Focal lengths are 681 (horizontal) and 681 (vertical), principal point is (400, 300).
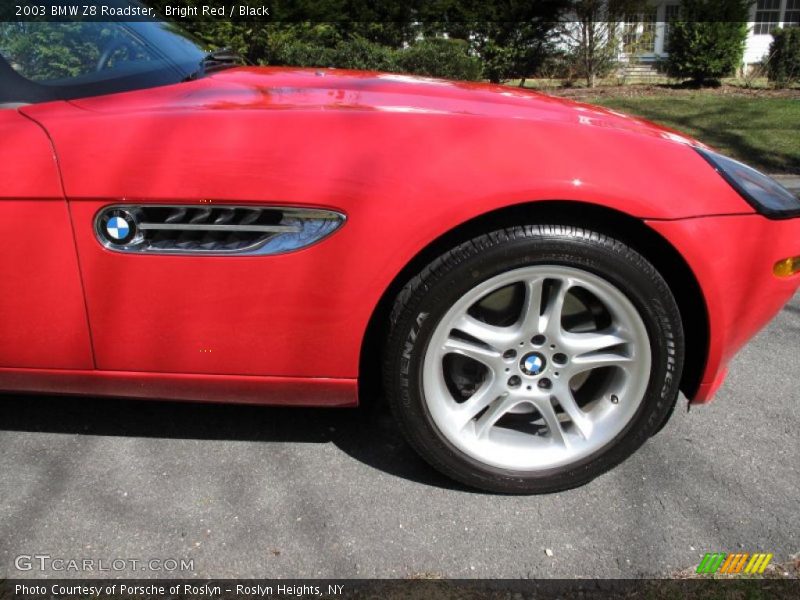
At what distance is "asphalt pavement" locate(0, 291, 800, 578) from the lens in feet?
6.42

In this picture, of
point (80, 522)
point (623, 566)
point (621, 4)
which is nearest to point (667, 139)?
point (623, 566)

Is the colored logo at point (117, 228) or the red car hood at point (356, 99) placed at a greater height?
the red car hood at point (356, 99)

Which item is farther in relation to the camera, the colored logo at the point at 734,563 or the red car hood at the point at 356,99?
the red car hood at the point at 356,99

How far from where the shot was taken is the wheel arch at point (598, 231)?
6.42ft

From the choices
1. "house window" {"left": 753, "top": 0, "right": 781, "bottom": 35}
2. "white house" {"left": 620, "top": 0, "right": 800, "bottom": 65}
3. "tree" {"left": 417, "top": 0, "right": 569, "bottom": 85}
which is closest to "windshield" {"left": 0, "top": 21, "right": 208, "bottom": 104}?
"tree" {"left": 417, "top": 0, "right": 569, "bottom": 85}

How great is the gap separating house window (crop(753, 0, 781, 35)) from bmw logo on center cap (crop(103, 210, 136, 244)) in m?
A: 25.0

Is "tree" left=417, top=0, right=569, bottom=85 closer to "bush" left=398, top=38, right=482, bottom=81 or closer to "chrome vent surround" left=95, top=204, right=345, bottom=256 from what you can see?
"bush" left=398, top=38, right=482, bottom=81

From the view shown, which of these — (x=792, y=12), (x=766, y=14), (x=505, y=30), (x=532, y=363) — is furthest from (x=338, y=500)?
(x=792, y=12)

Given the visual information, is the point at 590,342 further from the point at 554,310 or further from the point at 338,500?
the point at 338,500

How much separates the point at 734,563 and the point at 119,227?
1.98 meters

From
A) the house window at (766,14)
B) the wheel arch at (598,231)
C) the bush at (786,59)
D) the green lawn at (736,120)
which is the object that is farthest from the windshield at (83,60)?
the house window at (766,14)

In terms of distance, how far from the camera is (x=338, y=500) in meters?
2.20

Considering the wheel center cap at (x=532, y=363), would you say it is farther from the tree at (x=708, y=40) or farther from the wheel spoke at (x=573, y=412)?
the tree at (x=708, y=40)

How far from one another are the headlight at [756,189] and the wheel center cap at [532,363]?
773mm
